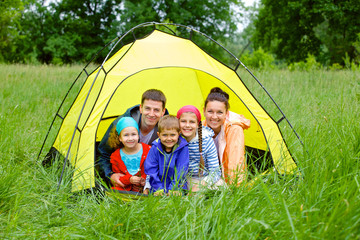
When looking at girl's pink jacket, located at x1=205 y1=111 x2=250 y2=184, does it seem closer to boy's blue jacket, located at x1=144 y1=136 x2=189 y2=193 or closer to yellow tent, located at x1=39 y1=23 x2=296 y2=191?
yellow tent, located at x1=39 y1=23 x2=296 y2=191

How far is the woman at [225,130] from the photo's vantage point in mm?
3043

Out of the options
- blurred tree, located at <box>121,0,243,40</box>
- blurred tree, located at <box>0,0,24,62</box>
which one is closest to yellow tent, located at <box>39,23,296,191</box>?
blurred tree, located at <box>0,0,24,62</box>

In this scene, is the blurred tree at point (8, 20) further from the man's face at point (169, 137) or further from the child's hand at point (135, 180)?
the man's face at point (169, 137)

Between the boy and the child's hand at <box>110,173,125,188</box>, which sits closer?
the boy

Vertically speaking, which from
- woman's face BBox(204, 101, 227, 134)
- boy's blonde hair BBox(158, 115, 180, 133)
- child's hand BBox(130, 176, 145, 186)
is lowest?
child's hand BBox(130, 176, 145, 186)

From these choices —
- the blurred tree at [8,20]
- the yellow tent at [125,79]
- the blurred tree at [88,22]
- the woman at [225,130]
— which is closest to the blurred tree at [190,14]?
the blurred tree at [88,22]

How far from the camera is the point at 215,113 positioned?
10.2ft

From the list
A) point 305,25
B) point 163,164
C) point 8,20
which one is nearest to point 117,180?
point 163,164

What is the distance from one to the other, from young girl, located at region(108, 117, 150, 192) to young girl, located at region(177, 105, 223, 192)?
0.48 meters

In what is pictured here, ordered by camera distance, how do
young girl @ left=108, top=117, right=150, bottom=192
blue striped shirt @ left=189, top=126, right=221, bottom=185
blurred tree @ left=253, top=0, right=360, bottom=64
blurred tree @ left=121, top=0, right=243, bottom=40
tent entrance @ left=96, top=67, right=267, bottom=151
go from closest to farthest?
blue striped shirt @ left=189, top=126, right=221, bottom=185 < young girl @ left=108, top=117, right=150, bottom=192 < tent entrance @ left=96, top=67, right=267, bottom=151 < blurred tree @ left=253, top=0, right=360, bottom=64 < blurred tree @ left=121, top=0, right=243, bottom=40

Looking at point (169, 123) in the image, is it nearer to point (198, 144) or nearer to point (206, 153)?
point (198, 144)

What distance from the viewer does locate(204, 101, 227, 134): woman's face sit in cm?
308

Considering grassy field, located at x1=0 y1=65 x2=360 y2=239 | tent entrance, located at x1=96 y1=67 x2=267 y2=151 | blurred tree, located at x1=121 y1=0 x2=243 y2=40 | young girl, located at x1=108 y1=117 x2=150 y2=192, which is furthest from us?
blurred tree, located at x1=121 y1=0 x2=243 y2=40

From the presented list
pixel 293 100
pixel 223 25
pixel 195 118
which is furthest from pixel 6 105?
pixel 223 25
